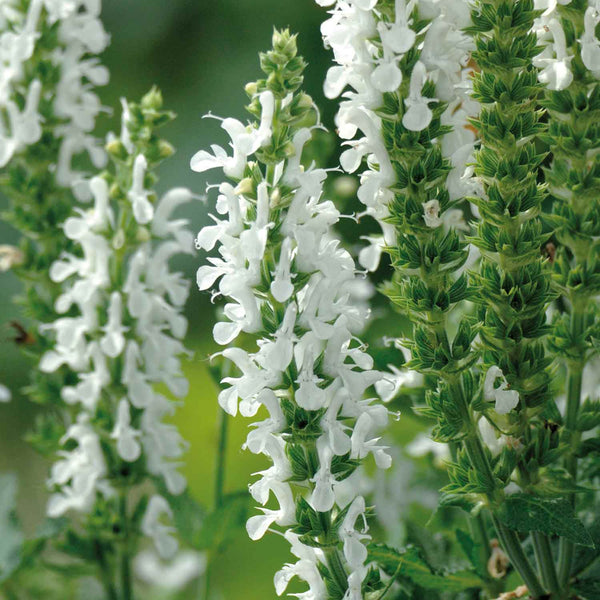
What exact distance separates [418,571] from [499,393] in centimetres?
23

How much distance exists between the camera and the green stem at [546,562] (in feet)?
3.13

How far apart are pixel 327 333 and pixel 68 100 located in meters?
0.73

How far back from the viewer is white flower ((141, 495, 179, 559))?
132 centimetres

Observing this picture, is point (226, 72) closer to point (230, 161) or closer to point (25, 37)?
point (25, 37)

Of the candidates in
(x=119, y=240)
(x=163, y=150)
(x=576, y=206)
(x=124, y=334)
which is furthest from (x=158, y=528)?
(x=576, y=206)

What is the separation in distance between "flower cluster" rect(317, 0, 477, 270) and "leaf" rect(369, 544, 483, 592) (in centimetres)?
33

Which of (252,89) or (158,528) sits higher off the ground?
(252,89)

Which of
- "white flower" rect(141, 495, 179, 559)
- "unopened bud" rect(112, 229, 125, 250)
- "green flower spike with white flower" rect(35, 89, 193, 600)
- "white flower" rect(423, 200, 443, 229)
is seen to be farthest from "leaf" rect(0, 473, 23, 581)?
"white flower" rect(423, 200, 443, 229)

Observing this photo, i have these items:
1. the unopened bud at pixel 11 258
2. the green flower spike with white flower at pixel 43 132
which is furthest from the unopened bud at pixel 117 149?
the unopened bud at pixel 11 258

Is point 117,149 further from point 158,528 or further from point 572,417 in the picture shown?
point 572,417

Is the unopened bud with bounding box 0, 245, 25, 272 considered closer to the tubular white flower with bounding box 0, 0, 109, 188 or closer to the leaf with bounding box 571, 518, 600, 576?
the tubular white flower with bounding box 0, 0, 109, 188

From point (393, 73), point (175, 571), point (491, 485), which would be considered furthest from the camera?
point (175, 571)

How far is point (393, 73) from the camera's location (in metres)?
0.79

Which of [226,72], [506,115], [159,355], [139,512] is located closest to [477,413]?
[506,115]
